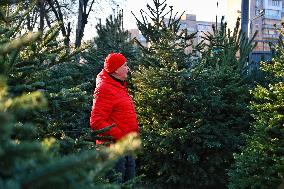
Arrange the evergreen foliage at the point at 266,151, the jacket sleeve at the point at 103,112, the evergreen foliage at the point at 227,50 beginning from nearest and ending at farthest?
the jacket sleeve at the point at 103,112, the evergreen foliage at the point at 266,151, the evergreen foliage at the point at 227,50

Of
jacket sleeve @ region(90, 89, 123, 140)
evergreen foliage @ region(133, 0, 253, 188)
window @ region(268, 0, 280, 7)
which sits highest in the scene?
window @ region(268, 0, 280, 7)

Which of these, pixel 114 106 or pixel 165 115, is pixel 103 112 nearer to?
pixel 114 106

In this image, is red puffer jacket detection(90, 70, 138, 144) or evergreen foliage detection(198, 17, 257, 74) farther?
evergreen foliage detection(198, 17, 257, 74)

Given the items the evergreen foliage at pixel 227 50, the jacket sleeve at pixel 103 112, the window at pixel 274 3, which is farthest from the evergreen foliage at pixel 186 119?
the window at pixel 274 3

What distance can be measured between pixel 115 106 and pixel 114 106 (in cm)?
2

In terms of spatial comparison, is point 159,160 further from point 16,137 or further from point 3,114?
point 3,114

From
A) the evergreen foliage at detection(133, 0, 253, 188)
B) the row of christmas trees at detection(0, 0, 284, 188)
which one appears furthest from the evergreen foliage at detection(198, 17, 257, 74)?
the evergreen foliage at detection(133, 0, 253, 188)

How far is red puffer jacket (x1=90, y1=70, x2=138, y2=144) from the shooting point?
4.89 metres

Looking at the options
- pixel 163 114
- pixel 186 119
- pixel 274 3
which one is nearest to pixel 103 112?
pixel 186 119

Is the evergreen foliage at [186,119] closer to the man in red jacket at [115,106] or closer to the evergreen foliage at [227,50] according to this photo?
the evergreen foliage at [227,50]

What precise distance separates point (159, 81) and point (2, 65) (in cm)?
515

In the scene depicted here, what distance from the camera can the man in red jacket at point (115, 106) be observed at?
4.84 meters

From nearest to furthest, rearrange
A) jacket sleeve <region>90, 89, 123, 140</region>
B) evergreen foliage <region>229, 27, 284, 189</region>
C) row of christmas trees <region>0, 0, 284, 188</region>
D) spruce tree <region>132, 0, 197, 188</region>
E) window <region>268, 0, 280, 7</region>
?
row of christmas trees <region>0, 0, 284, 188</region> → jacket sleeve <region>90, 89, 123, 140</region> → evergreen foliage <region>229, 27, 284, 189</region> → spruce tree <region>132, 0, 197, 188</region> → window <region>268, 0, 280, 7</region>

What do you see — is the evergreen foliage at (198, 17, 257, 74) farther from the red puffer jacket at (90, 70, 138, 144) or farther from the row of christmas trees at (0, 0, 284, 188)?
the red puffer jacket at (90, 70, 138, 144)
